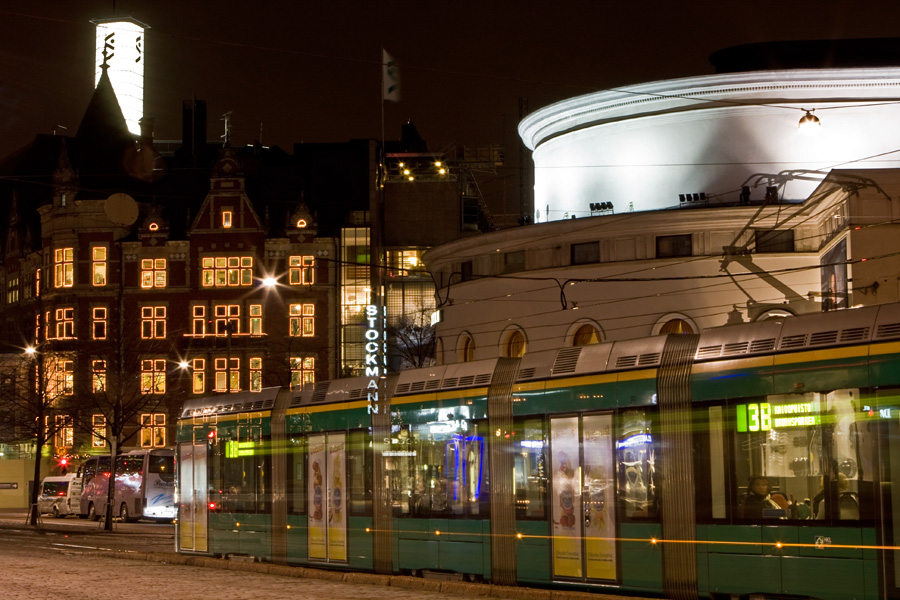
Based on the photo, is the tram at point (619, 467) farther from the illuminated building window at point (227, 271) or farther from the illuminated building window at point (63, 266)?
the illuminated building window at point (63, 266)

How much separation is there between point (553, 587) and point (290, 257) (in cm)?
5605

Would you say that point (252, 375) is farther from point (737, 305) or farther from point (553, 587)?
point (553, 587)

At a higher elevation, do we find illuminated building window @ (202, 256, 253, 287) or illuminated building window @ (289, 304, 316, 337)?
illuminated building window @ (202, 256, 253, 287)

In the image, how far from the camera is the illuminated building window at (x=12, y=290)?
82.1 m

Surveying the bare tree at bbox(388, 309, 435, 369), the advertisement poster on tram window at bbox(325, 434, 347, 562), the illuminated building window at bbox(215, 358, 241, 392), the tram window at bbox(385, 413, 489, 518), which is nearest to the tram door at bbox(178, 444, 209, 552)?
the advertisement poster on tram window at bbox(325, 434, 347, 562)

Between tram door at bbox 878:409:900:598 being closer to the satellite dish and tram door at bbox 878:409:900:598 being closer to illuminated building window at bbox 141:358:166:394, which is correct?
the satellite dish

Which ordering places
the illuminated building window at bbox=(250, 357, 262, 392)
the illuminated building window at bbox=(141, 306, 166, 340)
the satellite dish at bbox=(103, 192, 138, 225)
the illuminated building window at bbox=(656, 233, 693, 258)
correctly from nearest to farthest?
the satellite dish at bbox=(103, 192, 138, 225) < the illuminated building window at bbox=(656, 233, 693, 258) < the illuminated building window at bbox=(250, 357, 262, 392) < the illuminated building window at bbox=(141, 306, 166, 340)

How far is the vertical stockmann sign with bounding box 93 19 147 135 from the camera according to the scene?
9806 cm

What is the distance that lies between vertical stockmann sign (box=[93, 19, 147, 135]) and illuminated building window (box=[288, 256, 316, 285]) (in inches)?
1206

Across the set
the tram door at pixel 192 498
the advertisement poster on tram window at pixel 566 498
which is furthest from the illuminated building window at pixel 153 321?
the advertisement poster on tram window at pixel 566 498

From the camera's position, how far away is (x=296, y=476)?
21.8m

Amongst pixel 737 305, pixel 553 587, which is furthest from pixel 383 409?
pixel 737 305

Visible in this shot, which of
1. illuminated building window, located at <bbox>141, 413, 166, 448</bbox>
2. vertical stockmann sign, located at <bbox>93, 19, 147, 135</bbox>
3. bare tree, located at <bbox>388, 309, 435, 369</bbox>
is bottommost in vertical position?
illuminated building window, located at <bbox>141, 413, 166, 448</bbox>

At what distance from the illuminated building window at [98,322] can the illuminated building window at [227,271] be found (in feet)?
19.2
